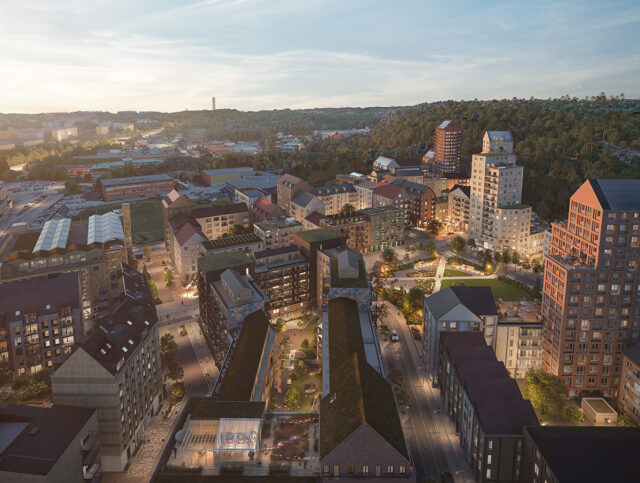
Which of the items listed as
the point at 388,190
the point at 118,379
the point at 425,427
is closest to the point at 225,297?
the point at 118,379

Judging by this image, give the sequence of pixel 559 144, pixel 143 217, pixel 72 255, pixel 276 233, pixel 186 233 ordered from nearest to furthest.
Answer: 1. pixel 72 255
2. pixel 276 233
3. pixel 186 233
4. pixel 143 217
5. pixel 559 144

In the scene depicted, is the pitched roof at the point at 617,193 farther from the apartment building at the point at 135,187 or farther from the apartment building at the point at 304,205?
the apartment building at the point at 135,187

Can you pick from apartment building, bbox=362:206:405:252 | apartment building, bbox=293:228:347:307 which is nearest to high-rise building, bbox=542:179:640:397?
apartment building, bbox=293:228:347:307

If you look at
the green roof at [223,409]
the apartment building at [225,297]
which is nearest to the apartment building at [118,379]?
the green roof at [223,409]

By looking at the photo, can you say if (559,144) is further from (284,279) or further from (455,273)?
(284,279)

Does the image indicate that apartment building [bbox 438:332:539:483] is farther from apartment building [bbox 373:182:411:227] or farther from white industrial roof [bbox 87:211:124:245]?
apartment building [bbox 373:182:411:227]
